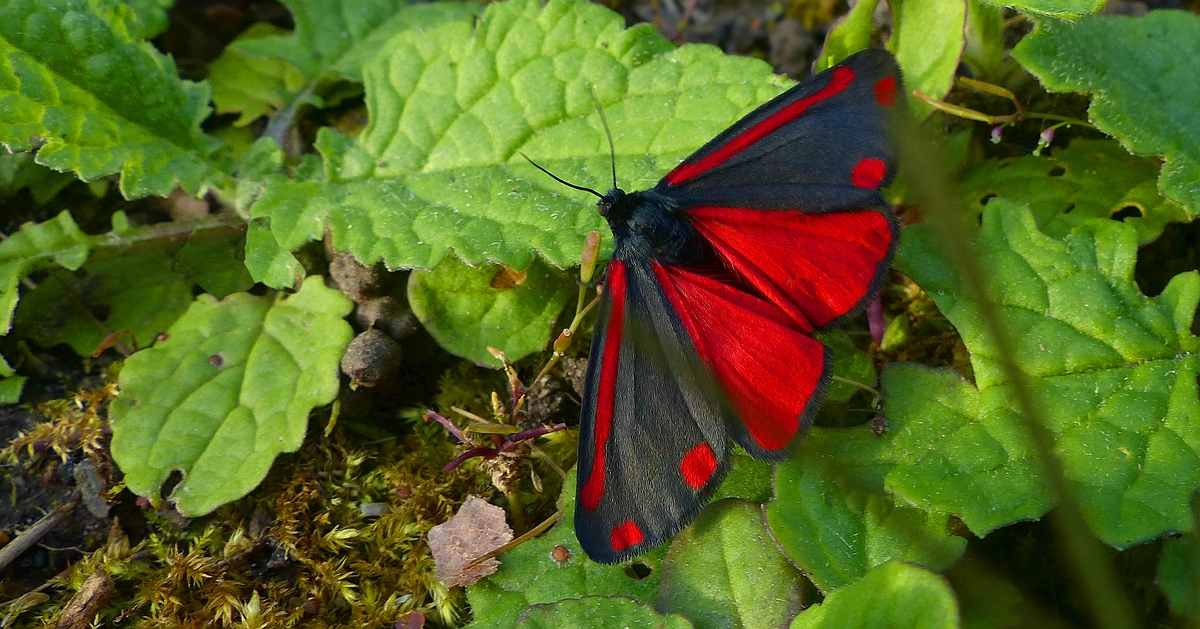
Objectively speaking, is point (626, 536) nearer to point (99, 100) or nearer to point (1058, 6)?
point (1058, 6)

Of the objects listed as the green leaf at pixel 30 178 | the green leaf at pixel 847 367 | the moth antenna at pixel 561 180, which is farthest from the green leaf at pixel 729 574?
the green leaf at pixel 30 178

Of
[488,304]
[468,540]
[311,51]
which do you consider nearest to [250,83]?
[311,51]

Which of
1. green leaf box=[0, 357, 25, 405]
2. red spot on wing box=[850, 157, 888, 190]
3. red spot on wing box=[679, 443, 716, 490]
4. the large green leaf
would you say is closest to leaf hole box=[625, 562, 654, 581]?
red spot on wing box=[679, 443, 716, 490]

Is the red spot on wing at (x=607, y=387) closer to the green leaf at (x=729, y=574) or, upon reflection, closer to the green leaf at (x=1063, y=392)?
the green leaf at (x=729, y=574)

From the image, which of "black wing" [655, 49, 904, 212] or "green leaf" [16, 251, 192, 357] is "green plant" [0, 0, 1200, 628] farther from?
"black wing" [655, 49, 904, 212]

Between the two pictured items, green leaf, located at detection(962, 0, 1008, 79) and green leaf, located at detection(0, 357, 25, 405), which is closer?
green leaf, located at detection(962, 0, 1008, 79)

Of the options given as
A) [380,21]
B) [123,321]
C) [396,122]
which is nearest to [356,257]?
[396,122]

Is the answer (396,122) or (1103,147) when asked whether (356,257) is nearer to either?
(396,122)
